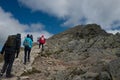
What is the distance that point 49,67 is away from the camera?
93.6 feet

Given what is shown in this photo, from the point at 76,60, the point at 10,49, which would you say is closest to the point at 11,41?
the point at 10,49

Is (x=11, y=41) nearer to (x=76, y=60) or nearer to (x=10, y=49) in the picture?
(x=10, y=49)

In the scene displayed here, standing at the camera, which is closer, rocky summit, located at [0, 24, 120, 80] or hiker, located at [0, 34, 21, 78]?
rocky summit, located at [0, 24, 120, 80]

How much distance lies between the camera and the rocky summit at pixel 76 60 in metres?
20.1

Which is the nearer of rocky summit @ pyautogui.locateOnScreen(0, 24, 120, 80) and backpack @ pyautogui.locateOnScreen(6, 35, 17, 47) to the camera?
rocky summit @ pyautogui.locateOnScreen(0, 24, 120, 80)

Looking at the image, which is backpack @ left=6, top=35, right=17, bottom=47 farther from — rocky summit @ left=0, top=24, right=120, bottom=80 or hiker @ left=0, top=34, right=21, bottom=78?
rocky summit @ left=0, top=24, right=120, bottom=80

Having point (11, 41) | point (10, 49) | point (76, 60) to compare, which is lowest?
point (76, 60)

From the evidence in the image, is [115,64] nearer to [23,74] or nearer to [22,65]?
[23,74]

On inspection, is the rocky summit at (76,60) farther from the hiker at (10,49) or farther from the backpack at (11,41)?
the backpack at (11,41)

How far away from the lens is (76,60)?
33125mm

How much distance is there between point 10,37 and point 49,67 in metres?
7.17

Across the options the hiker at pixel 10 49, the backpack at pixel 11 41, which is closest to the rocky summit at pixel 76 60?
the hiker at pixel 10 49

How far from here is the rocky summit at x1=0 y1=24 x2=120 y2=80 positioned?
65.9 ft

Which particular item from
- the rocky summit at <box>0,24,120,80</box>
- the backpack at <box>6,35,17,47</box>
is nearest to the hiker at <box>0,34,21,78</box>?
the backpack at <box>6,35,17,47</box>
